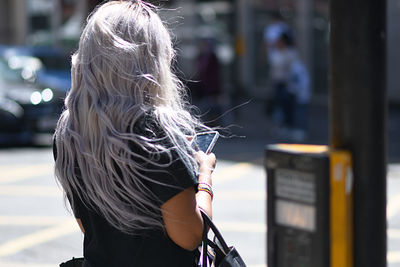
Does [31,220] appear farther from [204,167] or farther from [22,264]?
[204,167]

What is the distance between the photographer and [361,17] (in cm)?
202

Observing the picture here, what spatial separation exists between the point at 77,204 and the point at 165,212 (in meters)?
0.35

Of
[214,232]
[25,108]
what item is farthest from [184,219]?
[25,108]

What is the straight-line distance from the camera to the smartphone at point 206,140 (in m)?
2.49

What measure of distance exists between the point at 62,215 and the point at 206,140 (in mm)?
4751

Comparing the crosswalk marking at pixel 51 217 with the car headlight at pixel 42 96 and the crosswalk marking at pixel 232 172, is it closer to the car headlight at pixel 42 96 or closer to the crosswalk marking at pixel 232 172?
the crosswalk marking at pixel 232 172

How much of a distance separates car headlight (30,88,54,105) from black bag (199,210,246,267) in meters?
9.38

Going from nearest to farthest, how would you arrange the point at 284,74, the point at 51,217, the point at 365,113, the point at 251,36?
the point at 365,113
the point at 51,217
the point at 284,74
the point at 251,36

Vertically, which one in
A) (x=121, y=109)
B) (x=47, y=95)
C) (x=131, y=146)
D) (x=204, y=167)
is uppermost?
(x=121, y=109)

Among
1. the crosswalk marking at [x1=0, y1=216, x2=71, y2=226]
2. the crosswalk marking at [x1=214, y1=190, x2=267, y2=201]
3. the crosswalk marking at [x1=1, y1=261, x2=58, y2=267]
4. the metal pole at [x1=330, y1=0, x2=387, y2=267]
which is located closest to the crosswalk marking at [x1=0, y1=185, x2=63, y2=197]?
the crosswalk marking at [x1=0, y1=216, x2=71, y2=226]

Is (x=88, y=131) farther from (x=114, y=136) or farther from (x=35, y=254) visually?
(x=35, y=254)

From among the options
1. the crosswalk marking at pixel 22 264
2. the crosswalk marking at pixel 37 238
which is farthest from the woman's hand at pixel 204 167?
the crosswalk marking at pixel 37 238

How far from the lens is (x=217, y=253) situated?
2357 mm

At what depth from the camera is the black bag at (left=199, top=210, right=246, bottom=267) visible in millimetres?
2301
